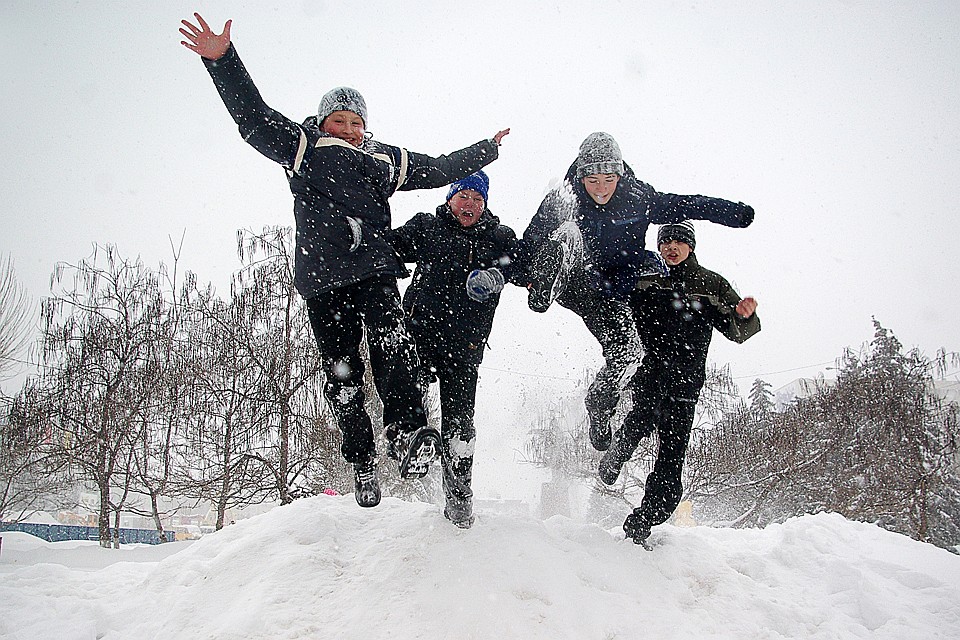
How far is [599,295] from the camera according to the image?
3961 mm

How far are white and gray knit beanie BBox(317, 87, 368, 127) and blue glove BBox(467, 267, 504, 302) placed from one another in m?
1.20

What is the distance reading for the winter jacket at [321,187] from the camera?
3027 mm

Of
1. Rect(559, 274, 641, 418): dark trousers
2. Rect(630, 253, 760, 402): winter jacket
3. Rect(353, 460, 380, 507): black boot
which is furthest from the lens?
Rect(559, 274, 641, 418): dark trousers

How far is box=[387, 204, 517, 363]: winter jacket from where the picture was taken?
3650 mm

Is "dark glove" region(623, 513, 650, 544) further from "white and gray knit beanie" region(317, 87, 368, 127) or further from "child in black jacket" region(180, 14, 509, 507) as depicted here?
"white and gray knit beanie" region(317, 87, 368, 127)

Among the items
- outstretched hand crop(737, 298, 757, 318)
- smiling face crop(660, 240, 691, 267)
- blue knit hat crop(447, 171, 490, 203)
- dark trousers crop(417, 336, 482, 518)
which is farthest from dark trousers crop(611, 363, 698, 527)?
blue knit hat crop(447, 171, 490, 203)

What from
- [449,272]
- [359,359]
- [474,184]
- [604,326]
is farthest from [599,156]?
[359,359]

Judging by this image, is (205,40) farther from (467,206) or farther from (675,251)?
(675,251)

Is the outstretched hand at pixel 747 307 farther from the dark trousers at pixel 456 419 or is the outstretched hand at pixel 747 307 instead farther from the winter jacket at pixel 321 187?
the winter jacket at pixel 321 187

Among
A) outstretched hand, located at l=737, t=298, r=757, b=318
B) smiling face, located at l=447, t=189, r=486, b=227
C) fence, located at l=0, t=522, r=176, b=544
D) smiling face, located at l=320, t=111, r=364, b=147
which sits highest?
smiling face, located at l=320, t=111, r=364, b=147

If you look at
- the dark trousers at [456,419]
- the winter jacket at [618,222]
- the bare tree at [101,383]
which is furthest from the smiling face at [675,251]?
the bare tree at [101,383]

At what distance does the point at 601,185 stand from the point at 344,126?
5.74ft

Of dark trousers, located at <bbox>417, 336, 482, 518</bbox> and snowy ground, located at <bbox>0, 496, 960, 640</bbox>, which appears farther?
dark trousers, located at <bbox>417, 336, 482, 518</bbox>

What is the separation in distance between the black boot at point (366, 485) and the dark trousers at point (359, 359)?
0.19 feet
